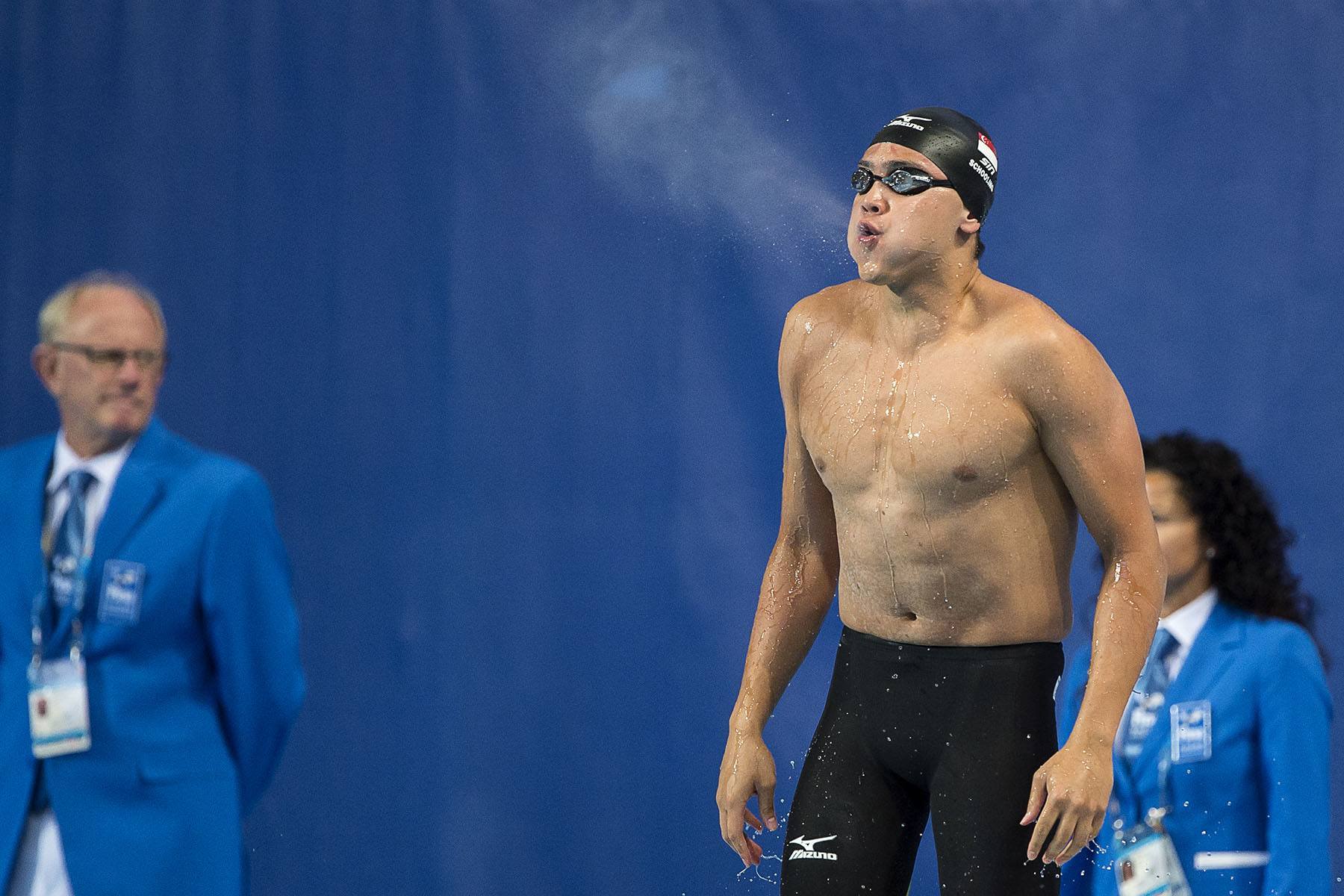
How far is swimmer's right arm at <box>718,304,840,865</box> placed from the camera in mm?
2668

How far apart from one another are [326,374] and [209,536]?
1628mm

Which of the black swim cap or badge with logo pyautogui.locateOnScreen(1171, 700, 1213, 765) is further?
badge with logo pyautogui.locateOnScreen(1171, 700, 1213, 765)

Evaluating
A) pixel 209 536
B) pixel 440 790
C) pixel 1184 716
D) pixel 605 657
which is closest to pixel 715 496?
pixel 605 657

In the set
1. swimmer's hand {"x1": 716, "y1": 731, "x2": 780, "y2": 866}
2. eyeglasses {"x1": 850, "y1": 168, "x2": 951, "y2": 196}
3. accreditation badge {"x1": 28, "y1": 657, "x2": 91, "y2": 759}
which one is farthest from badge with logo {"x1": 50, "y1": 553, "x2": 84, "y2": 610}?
eyeglasses {"x1": 850, "y1": 168, "x2": 951, "y2": 196}

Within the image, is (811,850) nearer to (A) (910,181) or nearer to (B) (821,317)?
(B) (821,317)

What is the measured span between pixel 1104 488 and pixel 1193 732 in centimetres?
103

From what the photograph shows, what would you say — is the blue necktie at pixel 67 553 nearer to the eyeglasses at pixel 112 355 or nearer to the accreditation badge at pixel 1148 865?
the eyeglasses at pixel 112 355

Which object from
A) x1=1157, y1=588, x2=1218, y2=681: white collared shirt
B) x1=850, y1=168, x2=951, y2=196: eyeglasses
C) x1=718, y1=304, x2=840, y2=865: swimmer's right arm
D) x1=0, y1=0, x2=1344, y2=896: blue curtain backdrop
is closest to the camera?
x1=850, y1=168, x2=951, y2=196: eyeglasses

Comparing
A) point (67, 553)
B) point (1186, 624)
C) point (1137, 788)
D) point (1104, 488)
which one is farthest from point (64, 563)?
point (1186, 624)

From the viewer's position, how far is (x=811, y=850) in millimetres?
2508

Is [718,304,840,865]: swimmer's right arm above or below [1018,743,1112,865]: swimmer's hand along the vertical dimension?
above

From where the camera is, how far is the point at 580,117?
4.39m

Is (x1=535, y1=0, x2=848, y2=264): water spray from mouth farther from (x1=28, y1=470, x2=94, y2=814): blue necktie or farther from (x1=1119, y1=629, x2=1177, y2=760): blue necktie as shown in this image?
(x1=28, y1=470, x2=94, y2=814): blue necktie

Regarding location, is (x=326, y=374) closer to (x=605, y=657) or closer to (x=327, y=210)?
(x=327, y=210)
